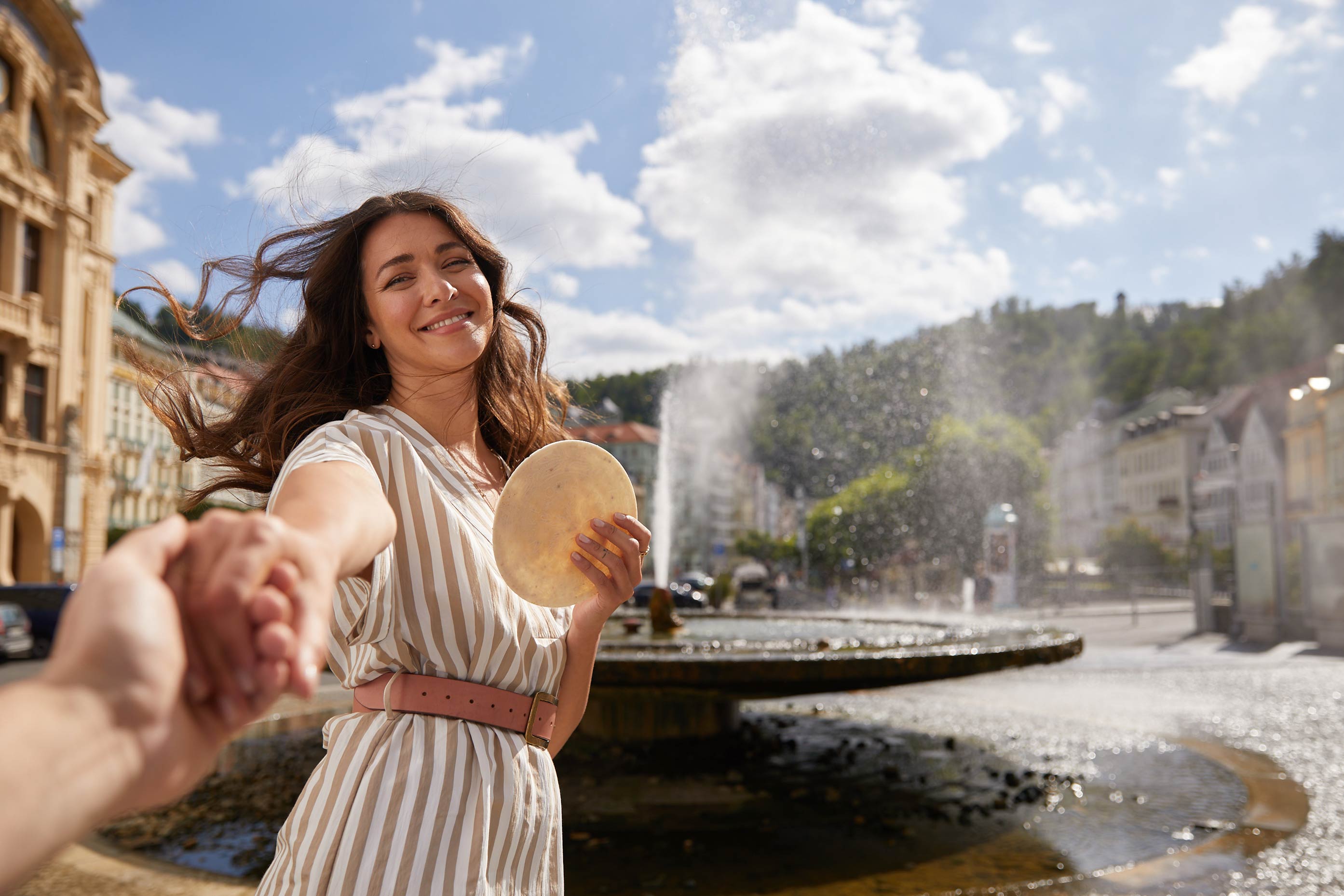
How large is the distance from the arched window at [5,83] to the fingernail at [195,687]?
38.3 metres

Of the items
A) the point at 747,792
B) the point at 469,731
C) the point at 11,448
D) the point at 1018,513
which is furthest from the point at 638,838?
the point at 1018,513

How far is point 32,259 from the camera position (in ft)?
108

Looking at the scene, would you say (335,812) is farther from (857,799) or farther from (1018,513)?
(1018,513)

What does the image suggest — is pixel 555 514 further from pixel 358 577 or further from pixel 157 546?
pixel 157 546

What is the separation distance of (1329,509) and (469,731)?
47921 millimetres

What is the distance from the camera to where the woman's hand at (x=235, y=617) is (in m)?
0.70

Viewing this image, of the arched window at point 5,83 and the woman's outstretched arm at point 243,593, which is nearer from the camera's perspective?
the woman's outstretched arm at point 243,593

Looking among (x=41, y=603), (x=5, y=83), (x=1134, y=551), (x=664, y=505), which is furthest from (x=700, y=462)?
(x=41, y=603)

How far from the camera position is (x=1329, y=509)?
4059cm

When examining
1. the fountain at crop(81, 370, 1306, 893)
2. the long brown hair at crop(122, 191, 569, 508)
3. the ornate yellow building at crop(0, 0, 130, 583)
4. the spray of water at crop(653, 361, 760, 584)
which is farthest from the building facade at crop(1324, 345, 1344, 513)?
the ornate yellow building at crop(0, 0, 130, 583)

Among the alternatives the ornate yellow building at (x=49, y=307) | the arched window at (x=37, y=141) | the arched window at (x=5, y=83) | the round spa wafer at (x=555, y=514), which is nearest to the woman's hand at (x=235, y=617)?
the round spa wafer at (x=555, y=514)

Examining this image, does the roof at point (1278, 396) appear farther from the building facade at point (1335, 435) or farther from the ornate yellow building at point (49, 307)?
the ornate yellow building at point (49, 307)

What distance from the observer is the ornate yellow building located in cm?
3081

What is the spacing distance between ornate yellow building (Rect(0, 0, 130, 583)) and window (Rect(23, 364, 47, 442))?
0.04m
